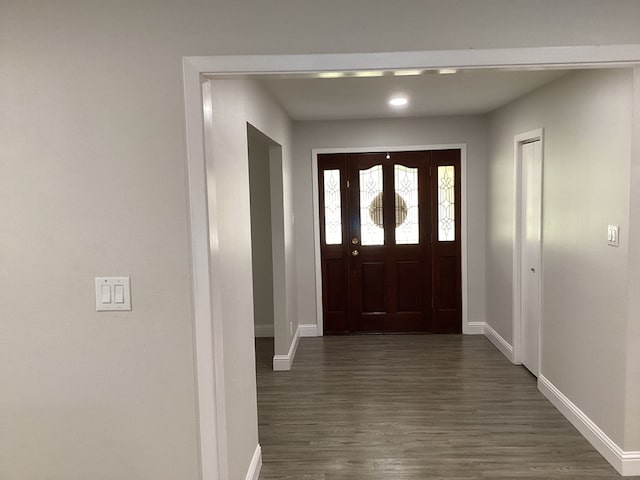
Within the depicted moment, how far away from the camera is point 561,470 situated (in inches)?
114

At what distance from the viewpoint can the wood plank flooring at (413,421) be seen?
2.96 m

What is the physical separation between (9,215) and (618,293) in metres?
2.98

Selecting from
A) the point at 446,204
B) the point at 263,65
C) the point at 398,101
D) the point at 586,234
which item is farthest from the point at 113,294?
the point at 446,204

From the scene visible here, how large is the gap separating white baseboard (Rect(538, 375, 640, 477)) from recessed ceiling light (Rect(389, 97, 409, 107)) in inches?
99.4

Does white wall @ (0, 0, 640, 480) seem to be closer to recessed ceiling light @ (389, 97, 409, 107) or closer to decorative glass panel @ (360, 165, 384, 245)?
recessed ceiling light @ (389, 97, 409, 107)

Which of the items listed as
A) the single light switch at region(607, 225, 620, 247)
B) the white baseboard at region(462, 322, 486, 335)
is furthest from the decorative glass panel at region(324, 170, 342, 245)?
the single light switch at region(607, 225, 620, 247)

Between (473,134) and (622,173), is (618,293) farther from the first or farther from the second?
(473,134)

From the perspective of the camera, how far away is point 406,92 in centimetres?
403

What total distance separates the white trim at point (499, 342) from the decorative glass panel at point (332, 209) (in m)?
1.89

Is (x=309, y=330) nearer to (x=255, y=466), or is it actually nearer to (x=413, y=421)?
(x=413, y=421)

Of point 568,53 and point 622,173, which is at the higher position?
point 568,53

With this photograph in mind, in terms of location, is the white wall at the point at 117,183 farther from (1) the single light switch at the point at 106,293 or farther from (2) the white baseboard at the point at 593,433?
(2) the white baseboard at the point at 593,433

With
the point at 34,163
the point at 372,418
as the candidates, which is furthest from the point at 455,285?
the point at 34,163

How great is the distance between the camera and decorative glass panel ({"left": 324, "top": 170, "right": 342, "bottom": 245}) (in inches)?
227
